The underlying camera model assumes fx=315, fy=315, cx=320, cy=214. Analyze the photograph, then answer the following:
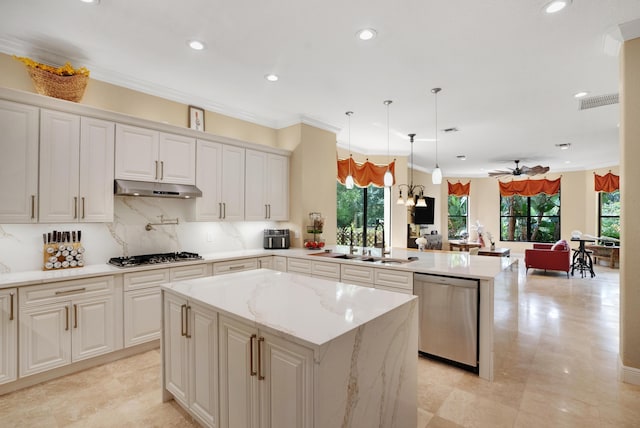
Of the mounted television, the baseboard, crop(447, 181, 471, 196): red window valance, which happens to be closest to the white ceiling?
the baseboard

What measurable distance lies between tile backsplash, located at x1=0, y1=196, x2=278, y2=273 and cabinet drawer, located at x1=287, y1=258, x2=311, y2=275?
896mm

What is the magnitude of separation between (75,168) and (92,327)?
1.44m

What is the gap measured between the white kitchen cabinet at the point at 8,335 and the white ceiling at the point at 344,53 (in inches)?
82.7

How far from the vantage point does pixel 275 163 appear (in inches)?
182

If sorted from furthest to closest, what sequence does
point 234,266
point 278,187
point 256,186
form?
point 278,187, point 256,186, point 234,266

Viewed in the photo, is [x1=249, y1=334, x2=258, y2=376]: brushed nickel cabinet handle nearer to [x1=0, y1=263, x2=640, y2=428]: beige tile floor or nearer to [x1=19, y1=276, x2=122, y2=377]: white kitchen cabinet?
[x1=0, y1=263, x2=640, y2=428]: beige tile floor

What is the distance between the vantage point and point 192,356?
191 centimetres

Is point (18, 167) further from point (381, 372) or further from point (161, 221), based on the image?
point (381, 372)

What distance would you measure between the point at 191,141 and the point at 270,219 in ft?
4.89

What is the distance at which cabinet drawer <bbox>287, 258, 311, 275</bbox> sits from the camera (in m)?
3.88

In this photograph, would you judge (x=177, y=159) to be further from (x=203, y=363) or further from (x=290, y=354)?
(x=290, y=354)

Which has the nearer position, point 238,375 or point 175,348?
point 238,375

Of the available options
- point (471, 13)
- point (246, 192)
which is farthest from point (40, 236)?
point (471, 13)

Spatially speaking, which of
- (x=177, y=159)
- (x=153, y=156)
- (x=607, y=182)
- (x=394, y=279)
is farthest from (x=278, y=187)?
(x=607, y=182)
